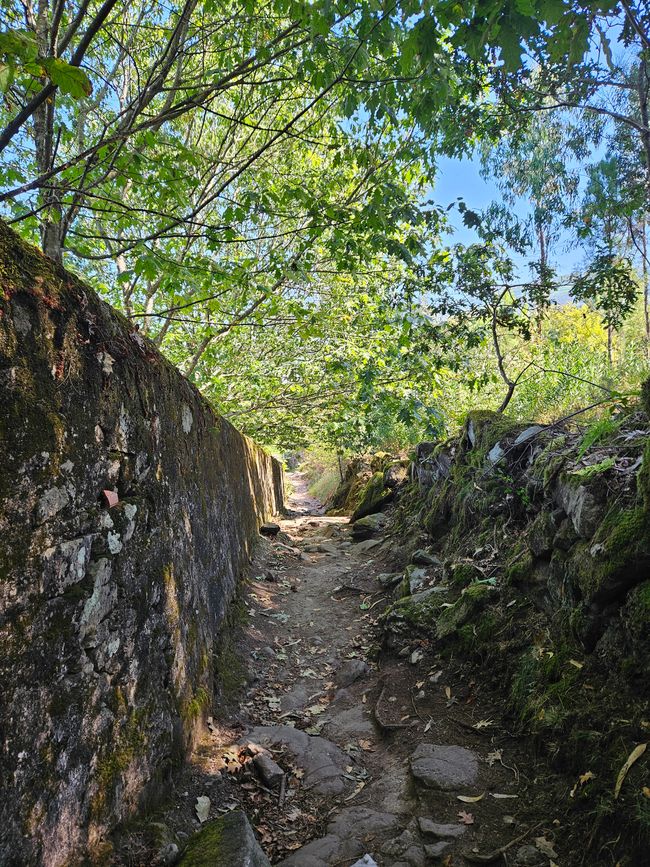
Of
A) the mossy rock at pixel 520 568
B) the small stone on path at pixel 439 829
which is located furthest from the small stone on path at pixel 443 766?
the mossy rock at pixel 520 568

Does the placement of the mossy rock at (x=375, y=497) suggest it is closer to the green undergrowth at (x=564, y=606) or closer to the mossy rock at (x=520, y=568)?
the green undergrowth at (x=564, y=606)

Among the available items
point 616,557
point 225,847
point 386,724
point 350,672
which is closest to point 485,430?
point 350,672

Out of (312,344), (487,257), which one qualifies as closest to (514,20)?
(487,257)

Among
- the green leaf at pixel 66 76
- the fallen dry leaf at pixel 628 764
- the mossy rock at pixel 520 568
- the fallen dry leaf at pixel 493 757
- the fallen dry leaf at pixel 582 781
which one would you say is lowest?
the fallen dry leaf at pixel 493 757

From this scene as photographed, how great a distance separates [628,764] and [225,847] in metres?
1.83

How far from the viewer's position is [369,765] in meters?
3.31

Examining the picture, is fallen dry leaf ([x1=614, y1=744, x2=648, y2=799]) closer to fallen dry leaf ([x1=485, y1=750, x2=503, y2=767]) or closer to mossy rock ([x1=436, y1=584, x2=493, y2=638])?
fallen dry leaf ([x1=485, y1=750, x2=503, y2=767])

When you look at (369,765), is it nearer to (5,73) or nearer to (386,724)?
(386,724)

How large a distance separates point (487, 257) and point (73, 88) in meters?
6.05

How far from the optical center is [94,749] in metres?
2.08

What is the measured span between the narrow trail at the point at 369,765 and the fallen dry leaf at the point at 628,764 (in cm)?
40

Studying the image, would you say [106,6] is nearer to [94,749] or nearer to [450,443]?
[94,749]

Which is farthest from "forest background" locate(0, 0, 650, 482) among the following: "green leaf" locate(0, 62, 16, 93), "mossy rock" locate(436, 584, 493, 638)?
"mossy rock" locate(436, 584, 493, 638)

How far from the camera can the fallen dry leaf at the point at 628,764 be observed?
2.10 meters
